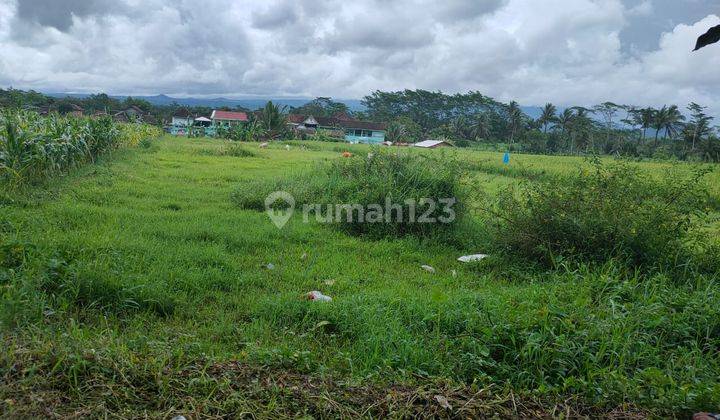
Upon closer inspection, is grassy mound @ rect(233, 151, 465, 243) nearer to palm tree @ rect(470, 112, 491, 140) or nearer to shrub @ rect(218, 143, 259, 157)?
shrub @ rect(218, 143, 259, 157)

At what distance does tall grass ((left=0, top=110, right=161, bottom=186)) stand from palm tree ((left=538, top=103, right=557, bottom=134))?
53852 millimetres

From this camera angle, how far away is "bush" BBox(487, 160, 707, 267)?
185 inches

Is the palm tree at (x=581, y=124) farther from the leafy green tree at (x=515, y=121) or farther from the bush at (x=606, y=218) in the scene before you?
the bush at (x=606, y=218)

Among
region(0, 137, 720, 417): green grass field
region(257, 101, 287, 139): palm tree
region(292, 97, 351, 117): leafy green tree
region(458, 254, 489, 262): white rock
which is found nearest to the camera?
region(0, 137, 720, 417): green grass field

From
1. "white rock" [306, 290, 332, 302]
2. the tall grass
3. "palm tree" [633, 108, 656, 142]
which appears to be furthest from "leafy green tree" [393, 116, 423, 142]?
"white rock" [306, 290, 332, 302]

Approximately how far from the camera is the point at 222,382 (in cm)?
228

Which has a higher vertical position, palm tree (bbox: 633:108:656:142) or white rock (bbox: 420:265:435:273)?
palm tree (bbox: 633:108:656:142)

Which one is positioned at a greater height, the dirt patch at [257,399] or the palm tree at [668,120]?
the palm tree at [668,120]

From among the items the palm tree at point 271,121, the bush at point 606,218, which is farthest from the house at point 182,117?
the bush at point 606,218

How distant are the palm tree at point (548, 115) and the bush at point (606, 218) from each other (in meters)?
55.4

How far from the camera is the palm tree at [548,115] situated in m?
56.7

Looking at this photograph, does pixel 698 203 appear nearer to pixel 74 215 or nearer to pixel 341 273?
pixel 341 273

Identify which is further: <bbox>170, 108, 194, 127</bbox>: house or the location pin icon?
<bbox>170, 108, 194, 127</bbox>: house

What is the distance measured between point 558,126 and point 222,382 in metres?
59.0
